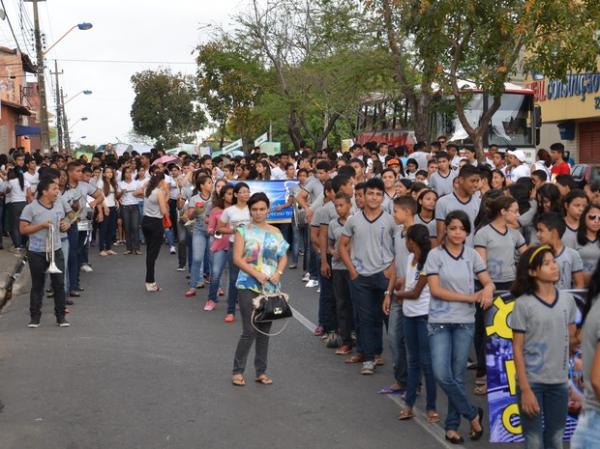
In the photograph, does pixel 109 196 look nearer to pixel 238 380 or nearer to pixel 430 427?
pixel 238 380

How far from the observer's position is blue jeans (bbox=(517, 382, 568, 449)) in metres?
6.03

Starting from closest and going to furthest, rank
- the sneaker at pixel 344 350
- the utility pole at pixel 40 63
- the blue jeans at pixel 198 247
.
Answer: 1. the sneaker at pixel 344 350
2. the blue jeans at pixel 198 247
3. the utility pole at pixel 40 63

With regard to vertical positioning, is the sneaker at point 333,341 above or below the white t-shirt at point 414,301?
below

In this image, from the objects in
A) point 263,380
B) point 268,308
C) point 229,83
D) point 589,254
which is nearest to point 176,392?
point 263,380

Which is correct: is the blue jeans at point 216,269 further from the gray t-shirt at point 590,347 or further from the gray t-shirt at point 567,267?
the gray t-shirt at point 590,347

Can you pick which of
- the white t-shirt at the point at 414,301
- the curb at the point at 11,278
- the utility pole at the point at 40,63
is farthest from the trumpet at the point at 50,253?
the utility pole at the point at 40,63

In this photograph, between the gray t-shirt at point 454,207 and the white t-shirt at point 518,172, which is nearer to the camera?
the gray t-shirt at point 454,207

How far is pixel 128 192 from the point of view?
67.7 ft

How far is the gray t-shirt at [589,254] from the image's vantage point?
8.34 meters

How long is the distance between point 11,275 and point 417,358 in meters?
10.6

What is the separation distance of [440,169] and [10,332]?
21.2ft

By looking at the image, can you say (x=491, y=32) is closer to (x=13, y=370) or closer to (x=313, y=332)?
(x=313, y=332)

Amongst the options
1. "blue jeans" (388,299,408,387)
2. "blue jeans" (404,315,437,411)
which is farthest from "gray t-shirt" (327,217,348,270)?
"blue jeans" (404,315,437,411)

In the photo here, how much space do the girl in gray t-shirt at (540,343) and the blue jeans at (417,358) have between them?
1.93 metres
